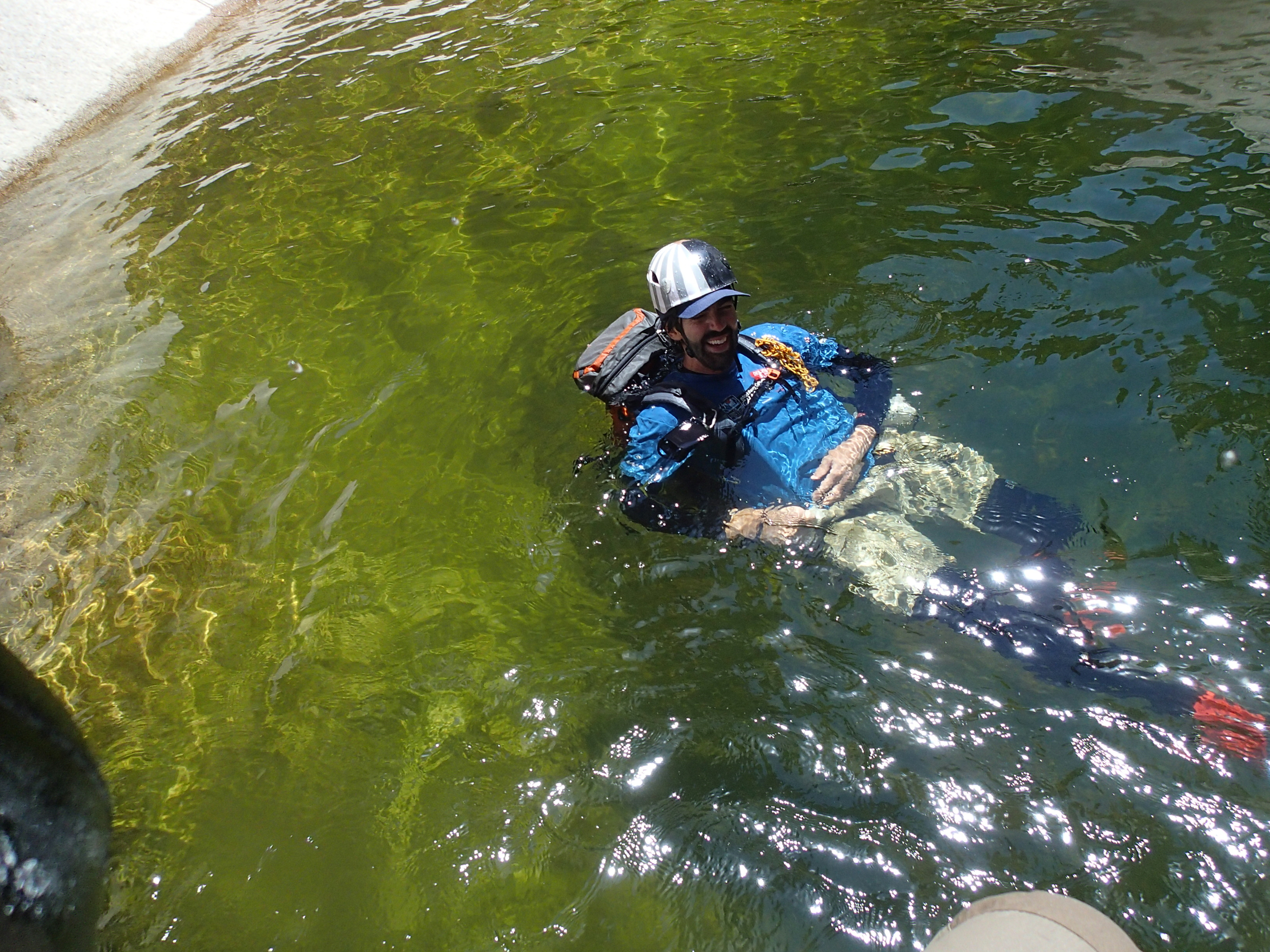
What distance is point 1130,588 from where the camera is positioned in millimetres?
3900

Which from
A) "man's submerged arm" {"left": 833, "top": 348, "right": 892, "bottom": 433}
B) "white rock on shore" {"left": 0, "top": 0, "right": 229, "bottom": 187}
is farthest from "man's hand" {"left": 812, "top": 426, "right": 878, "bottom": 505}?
"white rock on shore" {"left": 0, "top": 0, "right": 229, "bottom": 187}

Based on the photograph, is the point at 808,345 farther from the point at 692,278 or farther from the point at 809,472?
the point at 692,278

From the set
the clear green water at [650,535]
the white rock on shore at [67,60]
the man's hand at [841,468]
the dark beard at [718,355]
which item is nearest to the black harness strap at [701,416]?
the dark beard at [718,355]

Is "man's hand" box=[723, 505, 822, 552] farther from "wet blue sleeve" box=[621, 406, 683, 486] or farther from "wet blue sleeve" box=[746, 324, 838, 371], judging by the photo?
"wet blue sleeve" box=[746, 324, 838, 371]

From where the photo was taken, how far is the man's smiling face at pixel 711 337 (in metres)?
4.43

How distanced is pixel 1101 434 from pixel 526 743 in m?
3.44

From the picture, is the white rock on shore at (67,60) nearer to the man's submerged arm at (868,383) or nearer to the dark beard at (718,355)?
the dark beard at (718,355)

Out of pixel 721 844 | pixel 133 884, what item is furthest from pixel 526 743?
pixel 133 884

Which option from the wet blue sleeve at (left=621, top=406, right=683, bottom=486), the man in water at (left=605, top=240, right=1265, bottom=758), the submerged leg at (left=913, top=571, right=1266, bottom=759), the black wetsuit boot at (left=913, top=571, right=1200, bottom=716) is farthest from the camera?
the wet blue sleeve at (left=621, top=406, right=683, bottom=486)

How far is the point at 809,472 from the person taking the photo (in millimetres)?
4680

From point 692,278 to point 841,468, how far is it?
1.24 metres

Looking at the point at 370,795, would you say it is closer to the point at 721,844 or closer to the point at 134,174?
the point at 721,844

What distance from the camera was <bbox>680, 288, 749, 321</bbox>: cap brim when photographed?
4344 millimetres

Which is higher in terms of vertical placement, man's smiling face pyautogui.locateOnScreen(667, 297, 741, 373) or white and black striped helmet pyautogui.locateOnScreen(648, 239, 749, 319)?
white and black striped helmet pyautogui.locateOnScreen(648, 239, 749, 319)
